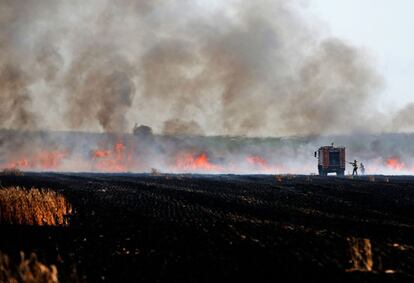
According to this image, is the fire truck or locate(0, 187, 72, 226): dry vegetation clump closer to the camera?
locate(0, 187, 72, 226): dry vegetation clump

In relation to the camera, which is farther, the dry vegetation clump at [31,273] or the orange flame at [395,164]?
the orange flame at [395,164]

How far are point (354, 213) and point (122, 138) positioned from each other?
80603 millimetres

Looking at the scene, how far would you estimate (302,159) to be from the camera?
358ft

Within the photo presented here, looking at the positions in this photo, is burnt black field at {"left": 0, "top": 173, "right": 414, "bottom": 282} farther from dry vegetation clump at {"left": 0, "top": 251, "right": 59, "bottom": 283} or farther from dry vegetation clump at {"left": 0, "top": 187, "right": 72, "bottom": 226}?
dry vegetation clump at {"left": 0, "top": 251, "right": 59, "bottom": 283}

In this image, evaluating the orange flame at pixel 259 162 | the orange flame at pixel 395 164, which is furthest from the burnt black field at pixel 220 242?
the orange flame at pixel 395 164

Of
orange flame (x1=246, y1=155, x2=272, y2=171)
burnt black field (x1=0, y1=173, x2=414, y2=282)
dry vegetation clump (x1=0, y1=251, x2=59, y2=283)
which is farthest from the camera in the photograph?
orange flame (x1=246, y1=155, x2=272, y2=171)

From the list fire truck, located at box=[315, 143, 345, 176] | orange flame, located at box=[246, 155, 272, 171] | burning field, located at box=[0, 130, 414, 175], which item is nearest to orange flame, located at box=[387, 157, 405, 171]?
burning field, located at box=[0, 130, 414, 175]

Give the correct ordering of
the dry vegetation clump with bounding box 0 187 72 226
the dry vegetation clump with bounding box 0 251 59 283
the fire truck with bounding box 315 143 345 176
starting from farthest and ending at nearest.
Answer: the fire truck with bounding box 315 143 345 176 → the dry vegetation clump with bounding box 0 187 72 226 → the dry vegetation clump with bounding box 0 251 59 283

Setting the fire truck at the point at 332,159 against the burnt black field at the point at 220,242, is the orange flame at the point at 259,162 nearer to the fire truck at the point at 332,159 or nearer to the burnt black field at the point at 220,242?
the fire truck at the point at 332,159

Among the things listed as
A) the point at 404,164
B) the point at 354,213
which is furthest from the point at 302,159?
the point at 354,213

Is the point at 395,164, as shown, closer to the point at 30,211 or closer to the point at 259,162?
the point at 259,162

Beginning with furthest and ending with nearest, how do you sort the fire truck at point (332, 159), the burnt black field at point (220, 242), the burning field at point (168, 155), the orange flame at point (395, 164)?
the orange flame at point (395, 164), the burning field at point (168, 155), the fire truck at point (332, 159), the burnt black field at point (220, 242)

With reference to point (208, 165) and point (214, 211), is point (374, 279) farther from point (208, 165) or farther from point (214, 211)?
point (208, 165)

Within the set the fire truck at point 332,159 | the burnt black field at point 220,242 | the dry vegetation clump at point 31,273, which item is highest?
the fire truck at point 332,159
